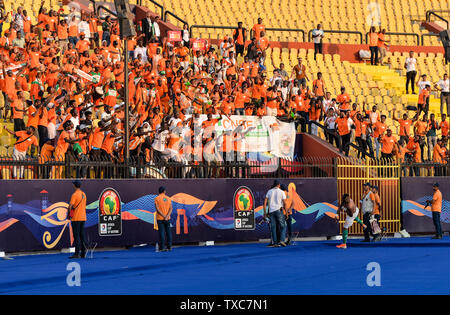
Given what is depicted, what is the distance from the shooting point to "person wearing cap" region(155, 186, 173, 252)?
23.9 metres

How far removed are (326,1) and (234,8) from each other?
6320mm

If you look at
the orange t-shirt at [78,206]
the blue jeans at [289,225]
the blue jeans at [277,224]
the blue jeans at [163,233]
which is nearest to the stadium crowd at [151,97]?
the orange t-shirt at [78,206]

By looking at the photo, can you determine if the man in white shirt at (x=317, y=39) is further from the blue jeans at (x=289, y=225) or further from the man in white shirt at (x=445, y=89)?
the blue jeans at (x=289, y=225)

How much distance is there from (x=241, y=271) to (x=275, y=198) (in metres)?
6.94

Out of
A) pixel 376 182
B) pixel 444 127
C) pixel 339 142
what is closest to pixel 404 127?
pixel 444 127

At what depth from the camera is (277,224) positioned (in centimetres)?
2566

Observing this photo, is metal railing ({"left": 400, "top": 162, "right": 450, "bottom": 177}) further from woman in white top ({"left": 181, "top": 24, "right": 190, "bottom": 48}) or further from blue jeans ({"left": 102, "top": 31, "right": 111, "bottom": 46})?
blue jeans ({"left": 102, "top": 31, "right": 111, "bottom": 46})

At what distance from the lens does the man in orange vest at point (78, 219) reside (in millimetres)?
21797

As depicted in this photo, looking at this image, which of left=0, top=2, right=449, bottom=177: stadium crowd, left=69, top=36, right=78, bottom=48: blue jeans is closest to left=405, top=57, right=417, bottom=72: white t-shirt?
left=0, top=2, right=449, bottom=177: stadium crowd

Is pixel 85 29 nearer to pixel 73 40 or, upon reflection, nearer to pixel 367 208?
pixel 73 40

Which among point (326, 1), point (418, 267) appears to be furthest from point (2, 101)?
point (326, 1)

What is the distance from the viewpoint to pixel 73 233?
21.9 m

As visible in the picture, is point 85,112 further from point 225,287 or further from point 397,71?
point 397,71

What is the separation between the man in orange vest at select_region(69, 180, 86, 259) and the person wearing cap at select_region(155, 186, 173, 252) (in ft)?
8.24
